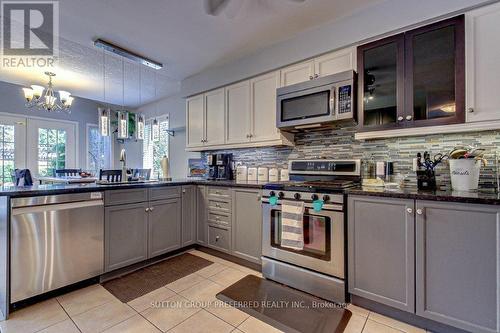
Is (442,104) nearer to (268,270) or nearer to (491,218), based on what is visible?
A: (491,218)

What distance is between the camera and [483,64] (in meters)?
1.66

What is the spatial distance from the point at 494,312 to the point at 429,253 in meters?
0.41

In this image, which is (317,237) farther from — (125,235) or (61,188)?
(61,188)

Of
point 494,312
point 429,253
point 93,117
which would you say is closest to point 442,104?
point 429,253

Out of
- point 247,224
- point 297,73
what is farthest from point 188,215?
point 297,73

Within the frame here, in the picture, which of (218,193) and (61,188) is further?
(218,193)

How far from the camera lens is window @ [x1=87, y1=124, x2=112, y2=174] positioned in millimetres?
5480

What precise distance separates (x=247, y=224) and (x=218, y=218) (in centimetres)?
46

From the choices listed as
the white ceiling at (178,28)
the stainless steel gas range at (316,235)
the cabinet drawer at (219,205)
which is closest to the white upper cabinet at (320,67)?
the white ceiling at (178,28)

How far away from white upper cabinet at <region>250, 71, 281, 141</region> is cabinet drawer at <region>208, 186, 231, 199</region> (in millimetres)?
745

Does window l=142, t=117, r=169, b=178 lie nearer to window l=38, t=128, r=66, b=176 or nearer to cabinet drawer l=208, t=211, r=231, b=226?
window l=38, t=128, r=66, b=176

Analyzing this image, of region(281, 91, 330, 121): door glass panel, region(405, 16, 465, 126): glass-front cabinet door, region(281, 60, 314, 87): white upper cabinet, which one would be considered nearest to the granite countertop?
region(281, 91, 330, 121): door glass panel

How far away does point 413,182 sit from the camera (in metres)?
2.12

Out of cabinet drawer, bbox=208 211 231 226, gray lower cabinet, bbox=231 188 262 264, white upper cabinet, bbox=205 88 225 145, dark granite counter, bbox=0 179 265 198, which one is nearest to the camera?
dark granite counter, bbox=0 179 265 198
